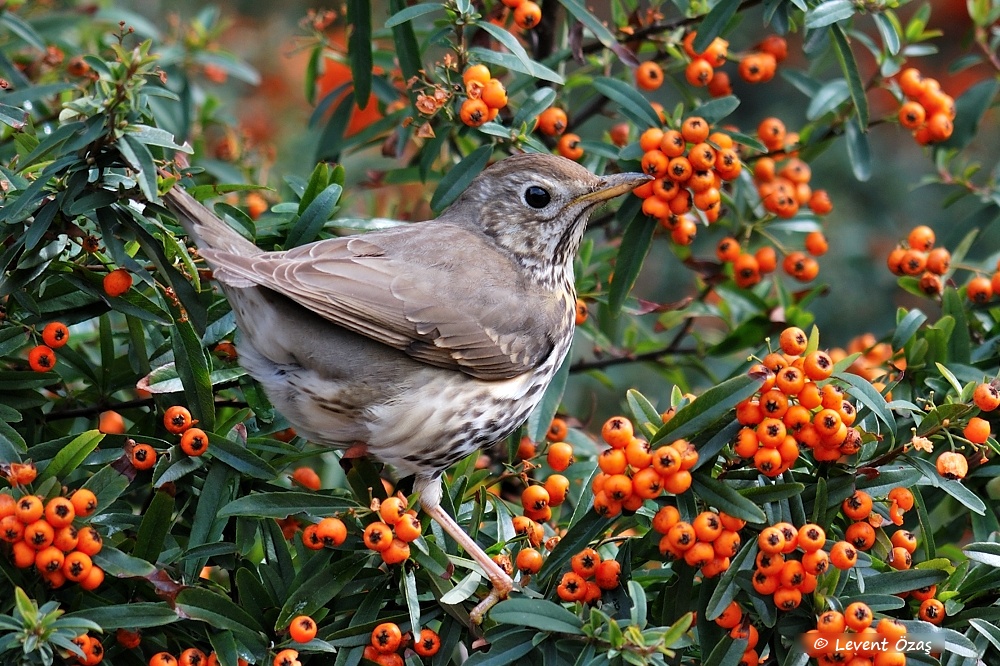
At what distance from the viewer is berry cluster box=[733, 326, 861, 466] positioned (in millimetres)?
2348

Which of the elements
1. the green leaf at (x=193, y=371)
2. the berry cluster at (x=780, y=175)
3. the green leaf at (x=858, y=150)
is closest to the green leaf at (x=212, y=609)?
the green leaf at (x=193, y=371)

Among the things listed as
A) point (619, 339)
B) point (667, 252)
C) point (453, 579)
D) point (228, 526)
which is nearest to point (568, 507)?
point (619, 339)

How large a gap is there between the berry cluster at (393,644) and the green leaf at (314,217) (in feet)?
4.24

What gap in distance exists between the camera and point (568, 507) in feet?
13.2

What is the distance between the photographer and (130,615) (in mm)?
2377

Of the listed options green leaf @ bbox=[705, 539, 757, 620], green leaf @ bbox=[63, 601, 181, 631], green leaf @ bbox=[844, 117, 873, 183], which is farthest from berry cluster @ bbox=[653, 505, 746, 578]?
green leaf @ bbox=[844, 117, 873, 183]

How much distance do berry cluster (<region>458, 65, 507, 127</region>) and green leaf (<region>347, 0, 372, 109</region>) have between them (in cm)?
62

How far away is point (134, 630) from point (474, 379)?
1364 millimetres

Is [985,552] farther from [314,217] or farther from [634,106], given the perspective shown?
[314,217]

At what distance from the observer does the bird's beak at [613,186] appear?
3.31 m

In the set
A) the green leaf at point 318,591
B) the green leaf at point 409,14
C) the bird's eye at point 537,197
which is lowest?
the green leaf at point 318,591

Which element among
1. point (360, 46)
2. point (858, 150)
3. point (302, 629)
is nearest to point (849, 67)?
point (858, 150)

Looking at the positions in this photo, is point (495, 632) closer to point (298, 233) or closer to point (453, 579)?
point (453, 579)

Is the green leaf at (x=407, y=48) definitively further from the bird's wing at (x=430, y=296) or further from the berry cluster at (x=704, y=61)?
the berry cluster at (x=704, y=61)
